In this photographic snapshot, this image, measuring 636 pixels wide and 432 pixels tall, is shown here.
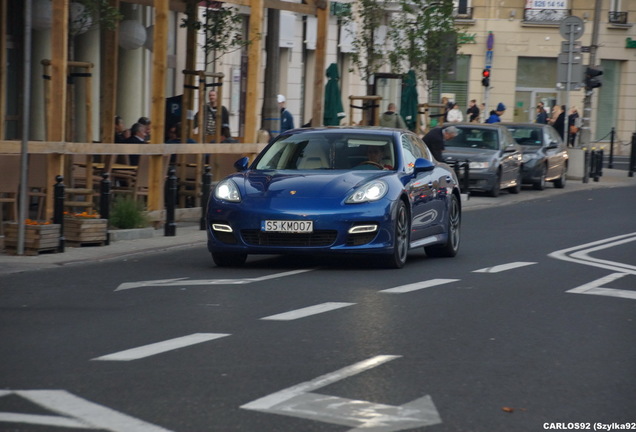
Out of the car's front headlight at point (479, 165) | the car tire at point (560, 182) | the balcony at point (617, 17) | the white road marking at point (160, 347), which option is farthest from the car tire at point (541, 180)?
the balcony at point (617, 17)

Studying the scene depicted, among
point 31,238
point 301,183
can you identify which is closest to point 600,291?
point 301,183

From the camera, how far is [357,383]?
23.3 feet

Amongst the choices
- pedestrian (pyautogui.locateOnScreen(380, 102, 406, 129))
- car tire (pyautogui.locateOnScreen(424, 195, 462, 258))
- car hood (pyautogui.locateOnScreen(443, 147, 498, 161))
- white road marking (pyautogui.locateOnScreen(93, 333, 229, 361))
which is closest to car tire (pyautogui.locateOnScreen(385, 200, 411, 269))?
car tire (pyautogui.locateOnScreen(424, 195, 462, 258))

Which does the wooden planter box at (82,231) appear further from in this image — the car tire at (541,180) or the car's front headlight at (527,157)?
the car tire at (541,180)

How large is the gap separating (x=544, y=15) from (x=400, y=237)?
5160 cm

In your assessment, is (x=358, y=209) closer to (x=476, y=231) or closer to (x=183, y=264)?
(x=183, y=264)

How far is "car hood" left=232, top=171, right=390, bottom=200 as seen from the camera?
516 inches

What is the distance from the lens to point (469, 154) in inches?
1134

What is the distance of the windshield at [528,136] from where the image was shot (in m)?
32.5

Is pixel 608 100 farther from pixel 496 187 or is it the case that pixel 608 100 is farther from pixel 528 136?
pixel 496 187

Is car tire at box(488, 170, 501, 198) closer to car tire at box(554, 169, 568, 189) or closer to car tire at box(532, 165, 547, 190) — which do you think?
car tire at box(532, 165, 547, 190)

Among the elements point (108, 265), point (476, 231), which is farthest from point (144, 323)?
point (476, 231)

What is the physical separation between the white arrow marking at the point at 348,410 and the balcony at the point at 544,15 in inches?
2288

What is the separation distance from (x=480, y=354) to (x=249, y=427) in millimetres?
2532
